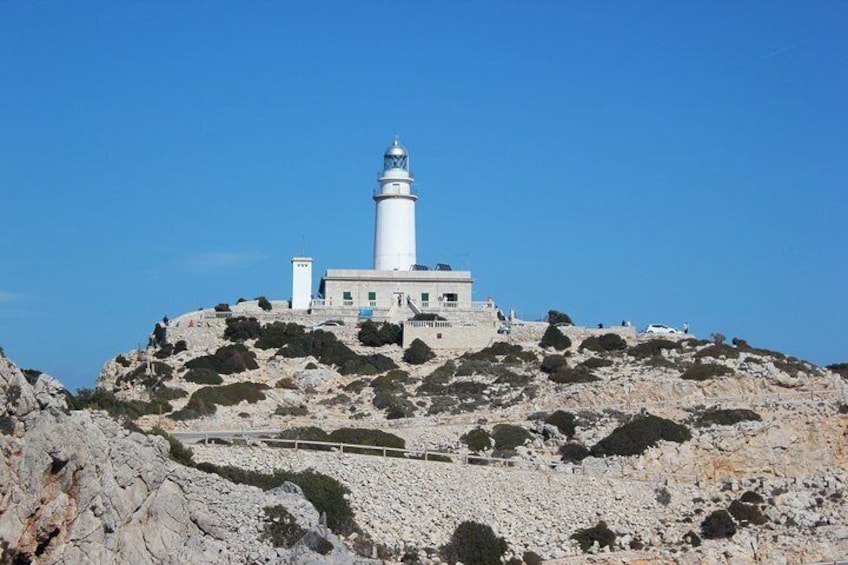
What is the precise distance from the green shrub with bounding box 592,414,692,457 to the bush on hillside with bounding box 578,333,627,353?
1339 centimetres

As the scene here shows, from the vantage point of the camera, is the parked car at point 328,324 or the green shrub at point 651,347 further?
the parked car at point 328,324

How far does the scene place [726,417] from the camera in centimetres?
3912

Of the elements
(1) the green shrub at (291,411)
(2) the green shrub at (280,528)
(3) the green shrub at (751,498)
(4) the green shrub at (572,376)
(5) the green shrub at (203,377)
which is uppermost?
(4) the green shrub at (572,376)

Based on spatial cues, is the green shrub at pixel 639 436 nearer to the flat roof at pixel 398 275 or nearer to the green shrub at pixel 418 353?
the green shrub at pixel 418 353

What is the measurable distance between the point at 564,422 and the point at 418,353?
12302mm

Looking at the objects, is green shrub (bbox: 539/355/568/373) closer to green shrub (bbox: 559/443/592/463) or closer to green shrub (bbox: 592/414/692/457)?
green shrub (bbox: 592/414/692/457)

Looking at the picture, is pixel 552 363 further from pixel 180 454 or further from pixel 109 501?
pixel 109 501

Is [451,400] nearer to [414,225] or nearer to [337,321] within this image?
[337,321]

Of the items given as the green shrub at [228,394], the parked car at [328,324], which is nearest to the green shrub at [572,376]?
the green shrub at [228,394]

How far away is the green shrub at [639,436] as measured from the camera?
1451 inches

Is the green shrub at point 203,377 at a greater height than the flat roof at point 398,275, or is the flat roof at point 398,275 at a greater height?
the flat roof at point 398,275

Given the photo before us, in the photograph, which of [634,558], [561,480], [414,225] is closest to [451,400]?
[561,480]

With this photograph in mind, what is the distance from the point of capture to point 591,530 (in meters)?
31.7

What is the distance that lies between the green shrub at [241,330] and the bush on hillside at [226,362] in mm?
3485
